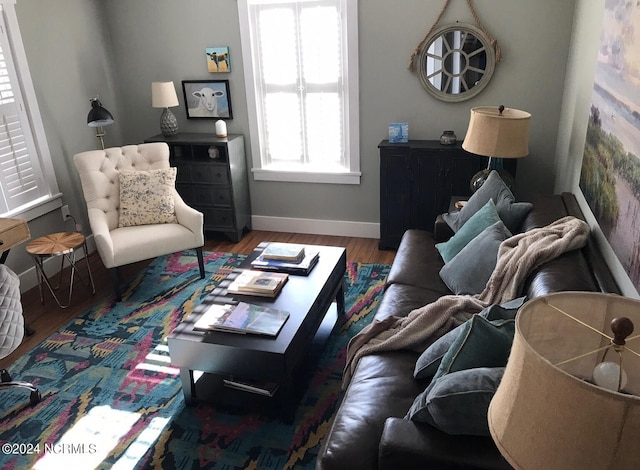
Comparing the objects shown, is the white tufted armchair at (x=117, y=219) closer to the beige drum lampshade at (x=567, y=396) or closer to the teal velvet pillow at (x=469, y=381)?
the teal velvet pillow at (x=469, y=381)

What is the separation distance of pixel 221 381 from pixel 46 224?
236cm

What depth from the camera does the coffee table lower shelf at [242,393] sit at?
236cm

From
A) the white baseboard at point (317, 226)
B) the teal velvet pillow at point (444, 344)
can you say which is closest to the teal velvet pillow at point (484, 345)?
the teal velvet pillow at point (444, 344)

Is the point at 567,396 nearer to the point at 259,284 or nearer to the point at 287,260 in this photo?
the point at 259,284

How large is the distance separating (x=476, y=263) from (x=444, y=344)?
80 cm

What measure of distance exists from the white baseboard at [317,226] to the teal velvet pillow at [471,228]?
163 cm

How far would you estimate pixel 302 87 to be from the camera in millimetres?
4258

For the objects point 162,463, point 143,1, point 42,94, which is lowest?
point 162,463

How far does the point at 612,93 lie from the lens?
2080mm

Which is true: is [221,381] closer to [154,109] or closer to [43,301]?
[43,301]

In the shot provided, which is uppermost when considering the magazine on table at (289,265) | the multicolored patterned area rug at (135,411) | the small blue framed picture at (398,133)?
the small blue framed picture at (398,133)

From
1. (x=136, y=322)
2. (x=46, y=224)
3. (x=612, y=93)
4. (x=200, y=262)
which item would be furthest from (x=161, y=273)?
(x=612, y=93)

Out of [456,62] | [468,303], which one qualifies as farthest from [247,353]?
[456,62]

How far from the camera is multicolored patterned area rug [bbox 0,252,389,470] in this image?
7.36 feet
